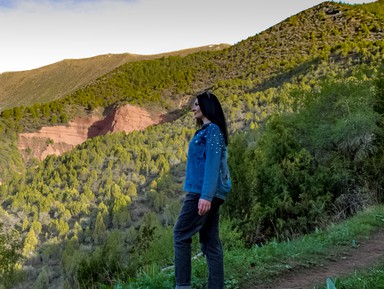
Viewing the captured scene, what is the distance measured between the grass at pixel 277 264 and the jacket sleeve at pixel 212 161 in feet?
4.59

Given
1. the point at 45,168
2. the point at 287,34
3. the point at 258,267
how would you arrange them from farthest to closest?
the point at 287,34
the point at 45,168
the point at 258,267

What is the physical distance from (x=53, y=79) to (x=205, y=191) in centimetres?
11937

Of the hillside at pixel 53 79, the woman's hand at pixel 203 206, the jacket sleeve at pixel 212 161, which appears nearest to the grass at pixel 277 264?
the woman's hand at pixel 203 206

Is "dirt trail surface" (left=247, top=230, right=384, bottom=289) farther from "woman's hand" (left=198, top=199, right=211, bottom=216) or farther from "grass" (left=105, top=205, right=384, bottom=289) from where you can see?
"woman's hand" (left=198, top=199, right=211, bottom=216)

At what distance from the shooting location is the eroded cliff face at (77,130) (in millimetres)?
53750

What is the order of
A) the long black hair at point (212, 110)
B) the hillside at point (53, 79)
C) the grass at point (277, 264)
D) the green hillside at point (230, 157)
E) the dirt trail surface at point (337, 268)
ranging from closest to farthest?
the long black hair at point (212, 110) < the grass at point (277, 264) < the dirt trail surface at point (337, 268) < the green hillside at point (230, 157) < the hillside at point (53, 79)

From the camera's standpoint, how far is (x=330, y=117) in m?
15.3

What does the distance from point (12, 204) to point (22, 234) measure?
4.71 m

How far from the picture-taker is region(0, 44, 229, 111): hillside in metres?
101

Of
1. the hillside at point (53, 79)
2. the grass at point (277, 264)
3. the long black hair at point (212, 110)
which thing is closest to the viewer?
the long black hair at point (212, 110)

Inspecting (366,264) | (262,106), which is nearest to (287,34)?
(262,106)

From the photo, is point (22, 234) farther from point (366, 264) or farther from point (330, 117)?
point (366, 264)

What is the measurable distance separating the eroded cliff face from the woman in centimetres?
5123

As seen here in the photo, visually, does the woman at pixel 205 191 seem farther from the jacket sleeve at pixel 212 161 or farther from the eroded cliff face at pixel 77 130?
the eroded cliff face at pixel 77 130
